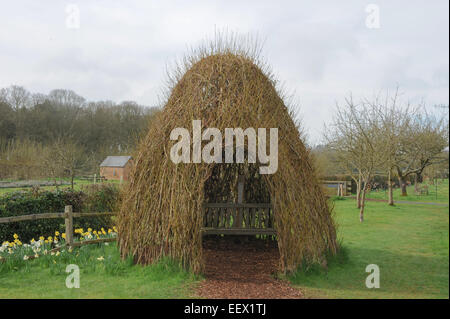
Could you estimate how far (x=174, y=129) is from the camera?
5680 millimetres

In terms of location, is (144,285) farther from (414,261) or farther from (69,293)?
(414,261)

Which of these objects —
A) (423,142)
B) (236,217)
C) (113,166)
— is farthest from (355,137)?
(113,166)

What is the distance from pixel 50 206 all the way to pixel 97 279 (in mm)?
3976

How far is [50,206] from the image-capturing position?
8602 millimetres

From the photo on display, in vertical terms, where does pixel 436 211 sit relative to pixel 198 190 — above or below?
below

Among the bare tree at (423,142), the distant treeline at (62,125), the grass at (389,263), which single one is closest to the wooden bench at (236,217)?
the grass at (389,263)

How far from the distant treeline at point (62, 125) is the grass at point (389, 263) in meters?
17.6

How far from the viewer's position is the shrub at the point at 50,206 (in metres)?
7.70

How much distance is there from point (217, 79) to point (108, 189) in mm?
5572

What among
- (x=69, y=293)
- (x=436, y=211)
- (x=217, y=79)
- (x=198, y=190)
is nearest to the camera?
(x=69, y=293)

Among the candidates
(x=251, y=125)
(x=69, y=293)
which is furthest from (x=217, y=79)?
(x=69, y=293)

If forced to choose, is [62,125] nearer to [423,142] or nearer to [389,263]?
[423,142]

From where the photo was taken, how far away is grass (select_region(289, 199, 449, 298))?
5145 mm
